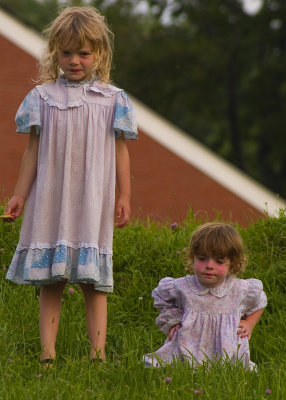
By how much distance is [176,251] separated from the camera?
700 cm

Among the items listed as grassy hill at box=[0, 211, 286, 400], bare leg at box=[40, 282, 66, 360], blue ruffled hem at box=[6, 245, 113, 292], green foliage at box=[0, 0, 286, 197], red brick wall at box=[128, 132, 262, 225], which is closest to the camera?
grassy hill at box=[0, 211, 286, 400]

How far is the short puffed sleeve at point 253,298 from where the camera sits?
211 inches

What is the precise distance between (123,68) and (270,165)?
18.6ft

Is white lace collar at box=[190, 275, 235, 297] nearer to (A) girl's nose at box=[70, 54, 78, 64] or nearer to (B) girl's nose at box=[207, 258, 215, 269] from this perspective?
(B) girl's nose at box=[207, 258, 215, 269]

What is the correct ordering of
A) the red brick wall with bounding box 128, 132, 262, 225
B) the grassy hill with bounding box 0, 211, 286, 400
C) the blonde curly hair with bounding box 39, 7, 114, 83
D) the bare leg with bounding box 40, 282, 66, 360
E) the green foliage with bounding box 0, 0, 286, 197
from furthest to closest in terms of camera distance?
Answer: the green foliage with bounding box 0, 0, 286, 197 < the red brick wall with bounding box 128, 132, 262, 225 < the bare leg with bounding box 40, 282, 66, 360 < the blonde curly hair with bounding box 39, 7, 114, 83 < the grassy hill with bounding box 0, 211, 286, 400

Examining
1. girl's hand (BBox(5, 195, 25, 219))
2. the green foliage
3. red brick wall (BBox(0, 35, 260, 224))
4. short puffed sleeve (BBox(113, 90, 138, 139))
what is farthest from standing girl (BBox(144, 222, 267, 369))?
the green foliage

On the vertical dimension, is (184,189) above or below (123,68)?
below

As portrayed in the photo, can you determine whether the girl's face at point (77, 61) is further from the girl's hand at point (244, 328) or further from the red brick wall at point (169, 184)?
the red brick wall at point (169, 184)

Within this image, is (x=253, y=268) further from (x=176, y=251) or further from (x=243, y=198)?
(x=243, y=198)

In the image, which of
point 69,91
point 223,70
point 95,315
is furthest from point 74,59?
point 223,70

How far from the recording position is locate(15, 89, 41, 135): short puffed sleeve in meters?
5.28

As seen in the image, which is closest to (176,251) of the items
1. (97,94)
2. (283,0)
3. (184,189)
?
(97,94)

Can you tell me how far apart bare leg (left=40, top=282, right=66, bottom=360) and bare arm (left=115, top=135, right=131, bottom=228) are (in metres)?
0.45

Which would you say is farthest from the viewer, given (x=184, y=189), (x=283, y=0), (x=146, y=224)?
(x=283, y=0)
